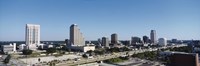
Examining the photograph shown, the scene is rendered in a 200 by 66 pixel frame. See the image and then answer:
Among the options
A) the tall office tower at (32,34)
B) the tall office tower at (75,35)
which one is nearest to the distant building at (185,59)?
the tall office tower at (32,34)

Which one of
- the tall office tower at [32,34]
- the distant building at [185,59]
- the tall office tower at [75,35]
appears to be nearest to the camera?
the distant building at [185,59]

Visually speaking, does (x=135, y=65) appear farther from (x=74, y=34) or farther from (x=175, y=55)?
(x=74, y=34)

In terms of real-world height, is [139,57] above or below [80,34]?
below

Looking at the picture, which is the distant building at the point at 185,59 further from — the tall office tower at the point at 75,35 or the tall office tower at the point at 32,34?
the tall office tower at the point at 75,35

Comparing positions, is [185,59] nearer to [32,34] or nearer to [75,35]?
[32,34]

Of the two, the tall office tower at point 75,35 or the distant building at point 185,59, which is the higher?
the tall office tower at point 75,35

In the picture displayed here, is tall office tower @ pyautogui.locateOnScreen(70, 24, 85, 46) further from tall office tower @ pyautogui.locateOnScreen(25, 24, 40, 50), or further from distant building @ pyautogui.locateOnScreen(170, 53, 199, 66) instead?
distant building @ pyautogui.locateOnScreen(170, 53, 199, 66)

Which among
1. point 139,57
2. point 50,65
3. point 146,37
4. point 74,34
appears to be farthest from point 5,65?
point 146,37

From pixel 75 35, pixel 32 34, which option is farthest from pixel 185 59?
pixel 75 35
